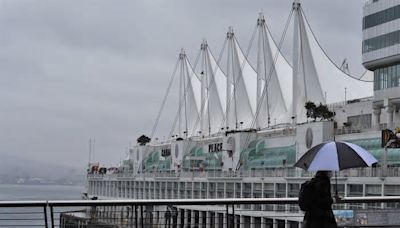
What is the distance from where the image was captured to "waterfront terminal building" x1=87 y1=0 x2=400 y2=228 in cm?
5109

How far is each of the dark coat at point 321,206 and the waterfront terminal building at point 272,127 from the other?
2.91 meters

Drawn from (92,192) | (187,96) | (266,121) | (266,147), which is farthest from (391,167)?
(187,96)

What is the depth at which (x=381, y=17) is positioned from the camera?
182 feet

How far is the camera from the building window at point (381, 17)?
5372 centimetres

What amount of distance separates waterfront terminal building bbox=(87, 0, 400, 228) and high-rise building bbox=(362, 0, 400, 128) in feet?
0.27

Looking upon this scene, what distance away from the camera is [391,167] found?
162 feet

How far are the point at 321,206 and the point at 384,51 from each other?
4823 centimetres

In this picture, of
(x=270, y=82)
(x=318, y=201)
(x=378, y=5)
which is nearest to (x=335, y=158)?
(x=318, y=201)

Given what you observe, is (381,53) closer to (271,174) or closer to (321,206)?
(271,174)

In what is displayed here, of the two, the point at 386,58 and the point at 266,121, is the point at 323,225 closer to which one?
the point at 386,58

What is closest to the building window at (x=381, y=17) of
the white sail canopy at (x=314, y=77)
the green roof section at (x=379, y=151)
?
the green roof section at (x=379, y=151)

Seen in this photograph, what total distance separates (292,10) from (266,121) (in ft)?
60.5

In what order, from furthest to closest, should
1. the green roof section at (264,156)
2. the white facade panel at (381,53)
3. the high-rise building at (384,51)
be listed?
the green roof section at (264,156), the high-rise building at (384,51), the white facade panel at (381,53)

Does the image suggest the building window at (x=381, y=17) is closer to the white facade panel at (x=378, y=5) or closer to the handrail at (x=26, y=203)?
the white facade panel at (x=378, y=5)
